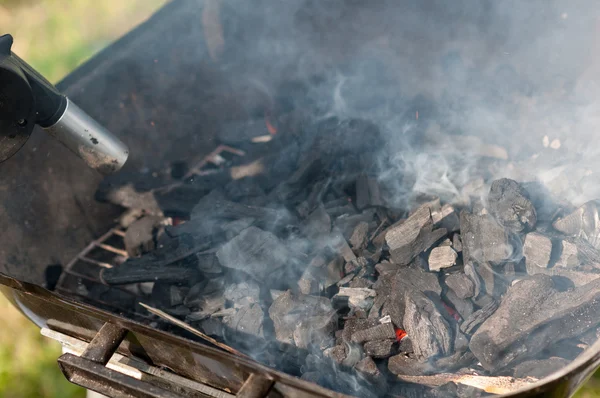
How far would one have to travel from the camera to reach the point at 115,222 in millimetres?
2750

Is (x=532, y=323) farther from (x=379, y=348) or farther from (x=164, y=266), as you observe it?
(x=164, y=266)

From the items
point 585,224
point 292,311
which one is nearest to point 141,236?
point 292,311

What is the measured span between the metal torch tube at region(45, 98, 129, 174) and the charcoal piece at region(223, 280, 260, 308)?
65 centimetres

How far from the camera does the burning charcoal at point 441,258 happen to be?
1909mm

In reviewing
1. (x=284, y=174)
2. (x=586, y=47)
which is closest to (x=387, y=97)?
(x=284, y=174)

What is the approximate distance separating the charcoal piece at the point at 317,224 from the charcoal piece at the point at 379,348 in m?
0.53

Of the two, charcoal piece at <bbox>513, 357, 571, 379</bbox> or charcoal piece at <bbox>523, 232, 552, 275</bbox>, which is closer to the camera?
charcoal piece at <bbox>513, 357, 571, 379</bbox>

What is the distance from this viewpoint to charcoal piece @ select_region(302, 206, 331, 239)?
2195 mm

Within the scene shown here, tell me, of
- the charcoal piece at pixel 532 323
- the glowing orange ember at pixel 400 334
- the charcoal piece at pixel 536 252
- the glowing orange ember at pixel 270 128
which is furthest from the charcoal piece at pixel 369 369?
the glowing orange ember at pixel 270 128

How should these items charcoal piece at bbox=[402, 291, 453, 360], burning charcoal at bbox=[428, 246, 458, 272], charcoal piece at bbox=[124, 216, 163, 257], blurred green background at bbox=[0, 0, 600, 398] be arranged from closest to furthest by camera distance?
charcoal piece at bbox=[402, 291, 453, 360]
burning charcoal at bbox=[428, 246, 458, 272]
charcoal piece at bbox=[124, 216, 163, 257]
blurred green background at bbox=[0, 0, 600, 398]

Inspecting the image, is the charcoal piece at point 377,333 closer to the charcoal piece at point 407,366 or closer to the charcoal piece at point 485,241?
the charcoal piece at point 407,366

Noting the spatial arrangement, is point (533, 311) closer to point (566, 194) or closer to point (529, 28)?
point (566, 194)

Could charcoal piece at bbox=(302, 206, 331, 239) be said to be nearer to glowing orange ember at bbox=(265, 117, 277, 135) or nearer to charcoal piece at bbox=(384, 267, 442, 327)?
charcoal piece at bbox=(384, 267, 442, 327)

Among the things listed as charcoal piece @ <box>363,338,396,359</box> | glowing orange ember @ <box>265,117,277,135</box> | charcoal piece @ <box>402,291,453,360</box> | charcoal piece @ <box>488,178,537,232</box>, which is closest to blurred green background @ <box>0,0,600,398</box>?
glowing orange ember @ <box>265,117,277,135</box>
